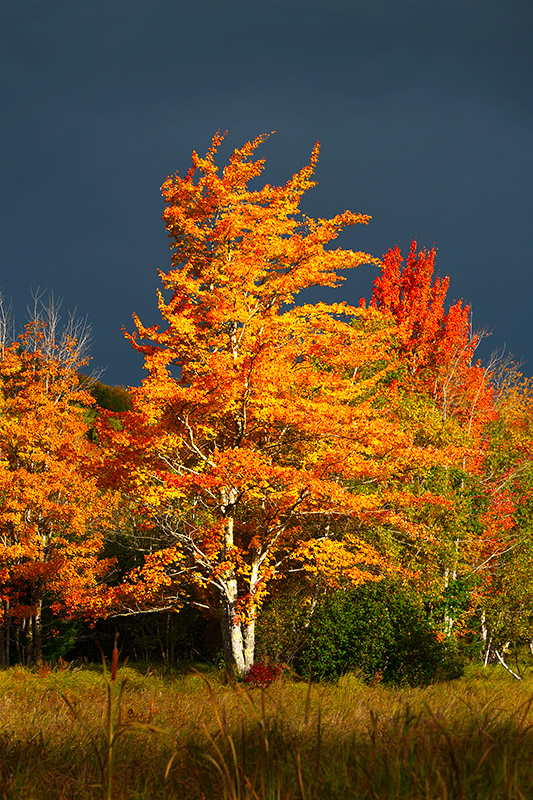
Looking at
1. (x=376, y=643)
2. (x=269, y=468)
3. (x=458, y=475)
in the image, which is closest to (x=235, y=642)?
(x=376, y=643)

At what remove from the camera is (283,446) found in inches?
659

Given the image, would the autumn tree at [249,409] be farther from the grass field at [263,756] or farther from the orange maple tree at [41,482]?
the grass field at [263,756]

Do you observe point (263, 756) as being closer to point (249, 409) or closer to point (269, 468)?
point (269, 468)

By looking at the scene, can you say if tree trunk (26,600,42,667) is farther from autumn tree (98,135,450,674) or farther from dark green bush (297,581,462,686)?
dark green bush (297,581,462,686)

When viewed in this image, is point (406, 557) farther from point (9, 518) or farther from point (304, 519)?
point (9, 518)

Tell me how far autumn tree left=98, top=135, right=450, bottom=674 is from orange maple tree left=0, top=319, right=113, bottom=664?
155 inches

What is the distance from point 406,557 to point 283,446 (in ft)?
15.1

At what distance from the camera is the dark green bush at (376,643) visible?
1455cm

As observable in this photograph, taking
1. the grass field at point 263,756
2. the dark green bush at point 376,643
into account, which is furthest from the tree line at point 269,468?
the grass field at point 263,756

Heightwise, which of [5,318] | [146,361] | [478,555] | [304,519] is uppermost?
[5,318]

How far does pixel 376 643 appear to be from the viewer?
47.7 ft

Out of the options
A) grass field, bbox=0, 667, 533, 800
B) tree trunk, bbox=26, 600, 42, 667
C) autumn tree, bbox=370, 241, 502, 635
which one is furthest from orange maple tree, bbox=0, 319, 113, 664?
grass field, bbox=0, 667, 533, 800

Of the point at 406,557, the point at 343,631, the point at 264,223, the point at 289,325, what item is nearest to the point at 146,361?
the point at 289,325

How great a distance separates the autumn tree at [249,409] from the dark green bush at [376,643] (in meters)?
0.87
